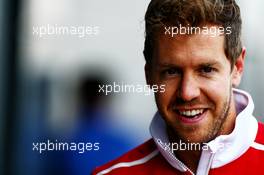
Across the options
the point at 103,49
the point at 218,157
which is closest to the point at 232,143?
the point at 218,157

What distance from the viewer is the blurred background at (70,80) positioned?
1465mm

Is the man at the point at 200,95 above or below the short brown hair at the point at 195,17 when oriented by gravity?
below

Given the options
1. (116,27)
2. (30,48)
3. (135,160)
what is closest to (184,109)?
(135,160)

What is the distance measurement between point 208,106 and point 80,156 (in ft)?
1.17

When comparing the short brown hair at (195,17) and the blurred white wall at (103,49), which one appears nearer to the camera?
the short brown hair at (195,17)

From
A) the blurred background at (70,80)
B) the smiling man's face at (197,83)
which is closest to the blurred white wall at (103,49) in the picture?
the blurred background at (70,80)

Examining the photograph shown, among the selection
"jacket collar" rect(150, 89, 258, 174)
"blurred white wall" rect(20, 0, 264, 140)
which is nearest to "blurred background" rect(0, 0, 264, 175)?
"blurred white wall" rect(20, 0, 264, 140)

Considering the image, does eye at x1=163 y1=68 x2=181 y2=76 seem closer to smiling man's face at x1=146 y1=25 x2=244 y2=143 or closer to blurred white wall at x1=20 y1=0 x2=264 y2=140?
smiling man's face at x1=146 y1=25 x2=244 y2=143

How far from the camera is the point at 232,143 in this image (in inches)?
51.5

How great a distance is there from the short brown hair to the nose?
100 mm

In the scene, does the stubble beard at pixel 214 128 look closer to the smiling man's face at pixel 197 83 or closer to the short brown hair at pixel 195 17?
the smiling man's face at pixel 197 83

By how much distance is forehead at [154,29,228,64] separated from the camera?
51.7 inches

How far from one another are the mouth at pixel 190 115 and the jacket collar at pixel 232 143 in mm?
62

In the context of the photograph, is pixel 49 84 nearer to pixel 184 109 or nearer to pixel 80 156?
pixel 80 156
